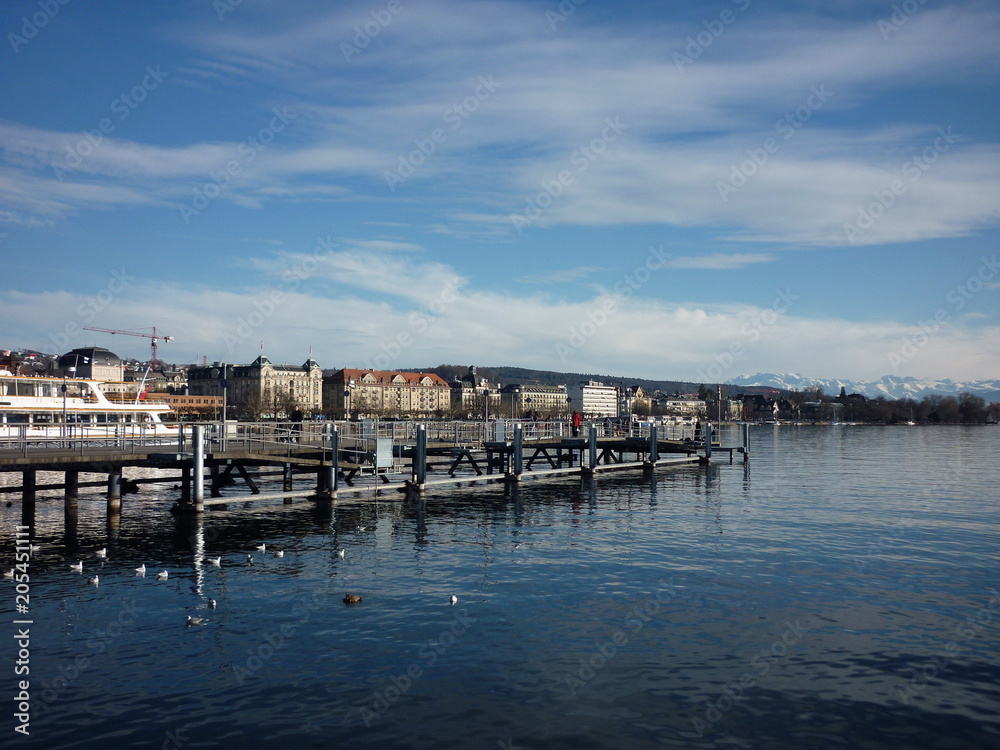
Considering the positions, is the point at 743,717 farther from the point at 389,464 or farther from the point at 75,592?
the point at 389,464

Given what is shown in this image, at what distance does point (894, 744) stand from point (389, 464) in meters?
31.5

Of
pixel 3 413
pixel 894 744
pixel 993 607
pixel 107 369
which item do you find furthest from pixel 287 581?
pixel 107 369
